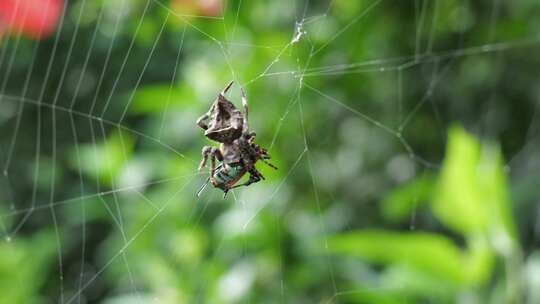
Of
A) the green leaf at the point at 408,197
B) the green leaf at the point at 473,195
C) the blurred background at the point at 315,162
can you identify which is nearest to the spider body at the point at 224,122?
the blurred background at the point at 315,162

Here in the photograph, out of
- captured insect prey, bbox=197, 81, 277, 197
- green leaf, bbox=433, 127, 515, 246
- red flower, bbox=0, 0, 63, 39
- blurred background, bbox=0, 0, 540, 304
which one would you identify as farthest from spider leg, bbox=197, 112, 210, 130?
red flower, bbox=0, 0, 63, 39

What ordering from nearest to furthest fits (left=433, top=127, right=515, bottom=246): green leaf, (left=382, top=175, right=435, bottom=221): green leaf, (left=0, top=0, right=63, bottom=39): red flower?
(left=433, top=127, right=515, bottom=246): green leaf → (left=382, top=175, right=435, bottom=221): green leaf → (left=0, top=0, right=63, bottom=39): red flower

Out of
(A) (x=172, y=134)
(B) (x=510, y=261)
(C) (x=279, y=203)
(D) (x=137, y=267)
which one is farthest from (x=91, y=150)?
(B) (x=510, y=261)

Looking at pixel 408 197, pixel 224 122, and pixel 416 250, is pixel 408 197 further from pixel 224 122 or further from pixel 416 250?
pixel 224 122

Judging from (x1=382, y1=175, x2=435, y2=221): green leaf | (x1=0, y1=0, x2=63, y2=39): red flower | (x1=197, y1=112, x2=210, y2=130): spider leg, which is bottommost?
(x1=382, y1=175, x2=435, y2=221): green leaf

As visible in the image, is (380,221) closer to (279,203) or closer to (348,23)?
(279,203)

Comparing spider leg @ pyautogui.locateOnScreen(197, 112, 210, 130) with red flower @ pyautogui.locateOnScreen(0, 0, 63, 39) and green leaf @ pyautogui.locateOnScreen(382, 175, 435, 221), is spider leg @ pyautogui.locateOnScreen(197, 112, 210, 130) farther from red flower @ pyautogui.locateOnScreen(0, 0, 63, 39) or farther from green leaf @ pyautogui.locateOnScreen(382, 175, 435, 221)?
red flower @ pyautogui.locateOnScreen(0, 0, 63, 39)
